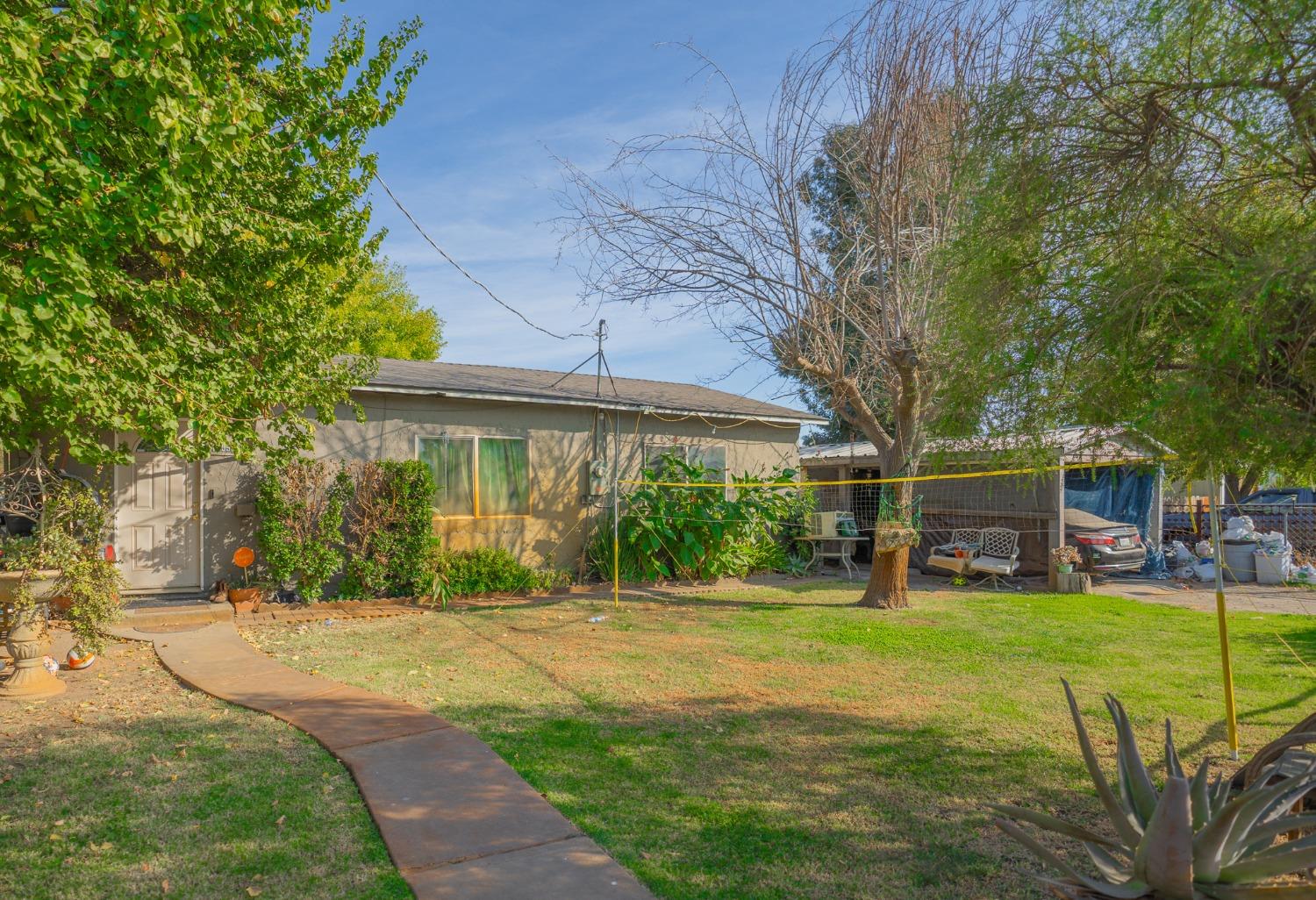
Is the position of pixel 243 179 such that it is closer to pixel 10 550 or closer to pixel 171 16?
pixel 171 16

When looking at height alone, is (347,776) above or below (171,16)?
below

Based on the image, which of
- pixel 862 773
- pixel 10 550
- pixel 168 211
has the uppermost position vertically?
pixel 168 211

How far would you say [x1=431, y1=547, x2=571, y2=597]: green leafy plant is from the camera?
11.5m

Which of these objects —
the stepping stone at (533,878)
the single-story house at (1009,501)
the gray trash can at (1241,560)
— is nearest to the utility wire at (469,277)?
the single-story house at (1009,501)

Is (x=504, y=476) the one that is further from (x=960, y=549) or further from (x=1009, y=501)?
(x=1009, y=501)

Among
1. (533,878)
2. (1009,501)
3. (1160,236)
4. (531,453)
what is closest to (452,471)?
(531,453)

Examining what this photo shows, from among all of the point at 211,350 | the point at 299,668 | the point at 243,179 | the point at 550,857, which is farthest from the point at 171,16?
the point at 299,668

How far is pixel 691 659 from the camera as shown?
7965 millimetres

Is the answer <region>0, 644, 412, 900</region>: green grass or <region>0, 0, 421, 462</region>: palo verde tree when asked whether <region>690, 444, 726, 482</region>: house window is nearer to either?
<region>0, 0, 421, 462</region>: palo verde tree

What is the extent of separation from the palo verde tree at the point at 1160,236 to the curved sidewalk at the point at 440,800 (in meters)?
3.34

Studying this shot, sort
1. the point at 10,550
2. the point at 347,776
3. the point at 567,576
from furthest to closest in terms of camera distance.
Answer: the point at 567,576
the point at 10,550
the point at 347,776

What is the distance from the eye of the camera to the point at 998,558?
45.9 ft

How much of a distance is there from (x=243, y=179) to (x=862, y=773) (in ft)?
21.7

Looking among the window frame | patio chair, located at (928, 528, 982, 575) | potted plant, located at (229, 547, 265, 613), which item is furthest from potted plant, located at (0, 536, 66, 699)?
patio chair, located at (928, 528, 982, 575)
